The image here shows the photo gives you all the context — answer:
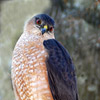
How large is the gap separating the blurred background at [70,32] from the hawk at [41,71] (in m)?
3.14

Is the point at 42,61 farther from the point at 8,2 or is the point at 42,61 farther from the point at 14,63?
the point at 8,2

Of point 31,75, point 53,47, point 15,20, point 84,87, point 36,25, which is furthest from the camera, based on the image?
point 15,20

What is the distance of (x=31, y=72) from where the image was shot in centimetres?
195

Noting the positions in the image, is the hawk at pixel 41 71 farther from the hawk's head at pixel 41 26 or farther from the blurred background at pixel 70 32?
the blurred background at pixel 70 32

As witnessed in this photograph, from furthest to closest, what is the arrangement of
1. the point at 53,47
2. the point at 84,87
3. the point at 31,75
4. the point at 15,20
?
the point at 15,20 < the point at 84,87 < the point at 53,47 < the point at 31,75

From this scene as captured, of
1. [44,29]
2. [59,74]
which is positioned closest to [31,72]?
[59,74]

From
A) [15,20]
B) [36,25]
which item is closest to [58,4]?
[15,20]

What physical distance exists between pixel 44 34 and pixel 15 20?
379 cm

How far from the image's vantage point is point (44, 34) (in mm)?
2262

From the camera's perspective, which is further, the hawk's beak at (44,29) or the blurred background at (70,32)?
the blurred background at (70,32)

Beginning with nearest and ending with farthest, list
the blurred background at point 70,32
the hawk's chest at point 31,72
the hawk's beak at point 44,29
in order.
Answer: the hawk's chest at point 31,72, the hawk's beak at point 44,29, the blurred background at point 70,32

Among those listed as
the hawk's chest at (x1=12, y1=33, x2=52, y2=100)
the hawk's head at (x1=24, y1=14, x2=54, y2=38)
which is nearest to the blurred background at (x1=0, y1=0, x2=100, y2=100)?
the hawk's head at (x1=24, y1=14, x2=54, y2=38)

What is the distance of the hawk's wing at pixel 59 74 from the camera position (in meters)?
1.98

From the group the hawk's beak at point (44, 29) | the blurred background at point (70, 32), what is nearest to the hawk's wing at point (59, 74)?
the hawk's beak at point (44, 29)
